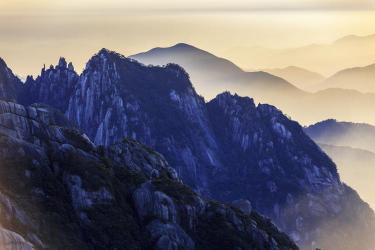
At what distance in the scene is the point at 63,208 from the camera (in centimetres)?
19912

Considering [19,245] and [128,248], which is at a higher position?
[128,248]

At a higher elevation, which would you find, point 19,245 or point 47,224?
point 47,224

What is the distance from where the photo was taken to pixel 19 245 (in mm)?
154500

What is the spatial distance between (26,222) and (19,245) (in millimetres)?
28993

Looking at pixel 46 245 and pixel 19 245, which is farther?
pixel 46 245

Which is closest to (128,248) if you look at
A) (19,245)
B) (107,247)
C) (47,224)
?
(107,247)

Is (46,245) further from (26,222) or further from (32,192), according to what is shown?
(32,192)

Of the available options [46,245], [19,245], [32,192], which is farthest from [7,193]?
[19,245]

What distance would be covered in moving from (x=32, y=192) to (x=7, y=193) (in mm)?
6972

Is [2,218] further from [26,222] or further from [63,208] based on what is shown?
[63,208]

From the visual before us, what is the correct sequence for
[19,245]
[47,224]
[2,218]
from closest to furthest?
[19,245] → [2,218] → [47,224]

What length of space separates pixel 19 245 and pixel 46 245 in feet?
84.7

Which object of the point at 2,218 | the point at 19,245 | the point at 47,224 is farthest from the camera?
the point at 47,224

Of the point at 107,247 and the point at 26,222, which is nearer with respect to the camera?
the point at 26,222
